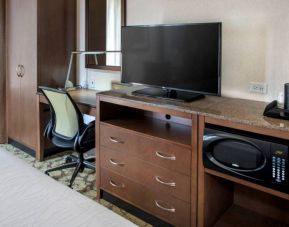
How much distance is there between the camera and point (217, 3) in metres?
2.19

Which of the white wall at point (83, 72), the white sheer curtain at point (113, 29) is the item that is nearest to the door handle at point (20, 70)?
the white wall at point (83, 72)

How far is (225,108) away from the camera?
186 centimetres

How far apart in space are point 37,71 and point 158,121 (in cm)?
149

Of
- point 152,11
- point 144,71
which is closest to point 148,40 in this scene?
point 144,71

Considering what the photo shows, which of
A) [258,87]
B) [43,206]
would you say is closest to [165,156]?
[258,87]

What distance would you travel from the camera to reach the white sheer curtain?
9.53 ft

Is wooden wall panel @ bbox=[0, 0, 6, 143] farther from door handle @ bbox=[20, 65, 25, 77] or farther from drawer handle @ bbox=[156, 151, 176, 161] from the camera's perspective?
drawer handle @ bbox=[156, 151, 176, 161]

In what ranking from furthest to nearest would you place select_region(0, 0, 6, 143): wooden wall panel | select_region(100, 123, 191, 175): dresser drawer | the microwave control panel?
select_region(0, 0, 6, 143): wooden wall panel < select_region(100, 123, 191, 175): dresser drawer < the microwave control panel

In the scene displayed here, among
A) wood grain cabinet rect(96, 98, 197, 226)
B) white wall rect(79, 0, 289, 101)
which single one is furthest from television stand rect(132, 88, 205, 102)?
white wall rect(79, 0, 289, 101)

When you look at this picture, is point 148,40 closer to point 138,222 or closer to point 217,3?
point 217,3

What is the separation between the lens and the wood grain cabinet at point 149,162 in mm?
1874

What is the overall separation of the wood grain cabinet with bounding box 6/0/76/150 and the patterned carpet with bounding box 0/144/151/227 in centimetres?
21

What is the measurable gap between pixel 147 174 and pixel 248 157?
2.36 feet

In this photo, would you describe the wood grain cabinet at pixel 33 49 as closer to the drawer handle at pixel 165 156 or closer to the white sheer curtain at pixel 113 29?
the white sheer curtain at pixel 113 29
